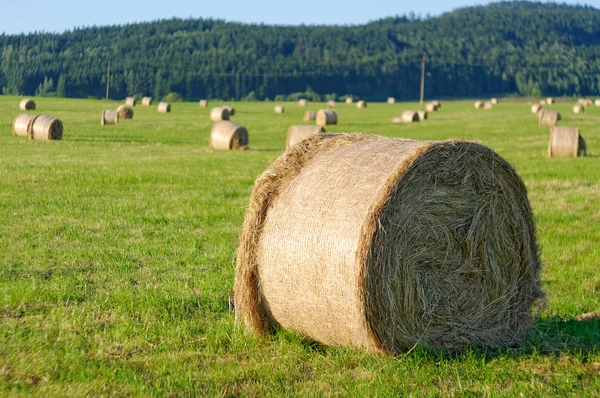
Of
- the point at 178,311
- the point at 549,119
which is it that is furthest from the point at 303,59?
the point at 178,311

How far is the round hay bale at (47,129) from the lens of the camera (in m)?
27.4

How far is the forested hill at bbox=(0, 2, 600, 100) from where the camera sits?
103938 millimetres

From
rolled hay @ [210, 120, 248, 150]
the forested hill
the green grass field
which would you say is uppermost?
the forested hill

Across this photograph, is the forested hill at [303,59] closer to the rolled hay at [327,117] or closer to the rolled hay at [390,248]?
the rolled hay at [327,117]

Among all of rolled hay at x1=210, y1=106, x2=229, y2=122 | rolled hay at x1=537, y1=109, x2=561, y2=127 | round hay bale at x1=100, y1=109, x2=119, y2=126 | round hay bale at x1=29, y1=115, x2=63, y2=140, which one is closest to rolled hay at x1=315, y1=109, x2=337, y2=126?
rolled hay at x1=210, y1=106, x2=229, y2=122

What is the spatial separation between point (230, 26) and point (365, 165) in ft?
474

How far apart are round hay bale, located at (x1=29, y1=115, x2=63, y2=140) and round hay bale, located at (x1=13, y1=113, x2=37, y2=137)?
482 millimetres

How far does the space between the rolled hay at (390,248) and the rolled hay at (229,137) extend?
1866cm

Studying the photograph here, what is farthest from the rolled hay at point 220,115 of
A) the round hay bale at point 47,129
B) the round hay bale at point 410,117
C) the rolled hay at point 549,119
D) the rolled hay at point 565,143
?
the rolled hay at point 565,143

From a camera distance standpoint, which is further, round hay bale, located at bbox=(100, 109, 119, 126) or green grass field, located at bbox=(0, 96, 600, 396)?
round hay bale, located at bbox=(100, 109, 119, 126)

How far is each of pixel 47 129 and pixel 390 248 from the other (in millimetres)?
23201

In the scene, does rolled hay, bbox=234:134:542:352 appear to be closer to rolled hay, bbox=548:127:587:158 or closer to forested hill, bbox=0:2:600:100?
rolled hay, bbox=548:127:587:158

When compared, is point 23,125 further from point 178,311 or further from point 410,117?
point 410,117

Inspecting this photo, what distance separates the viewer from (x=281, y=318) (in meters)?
6.68
